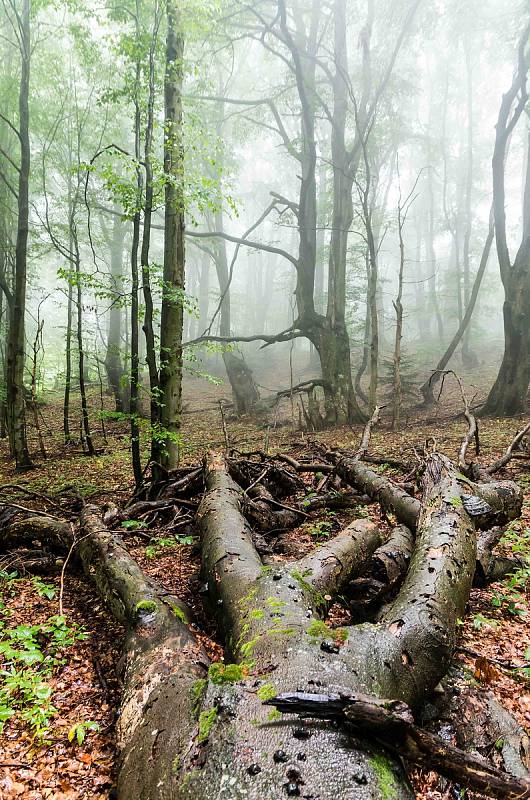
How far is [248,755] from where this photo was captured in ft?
4.26

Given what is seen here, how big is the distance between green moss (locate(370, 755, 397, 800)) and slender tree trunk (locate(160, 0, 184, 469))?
4.72m

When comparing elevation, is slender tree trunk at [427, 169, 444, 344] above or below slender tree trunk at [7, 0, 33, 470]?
above

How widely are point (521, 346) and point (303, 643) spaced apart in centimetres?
1126

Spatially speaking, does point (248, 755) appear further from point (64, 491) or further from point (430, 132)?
point (430, 132)

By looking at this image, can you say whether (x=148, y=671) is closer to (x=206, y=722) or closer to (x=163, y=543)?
(x=206, y=722)

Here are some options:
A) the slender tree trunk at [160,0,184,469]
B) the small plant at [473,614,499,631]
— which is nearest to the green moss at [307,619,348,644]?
the small plant at [473,614,499,631]

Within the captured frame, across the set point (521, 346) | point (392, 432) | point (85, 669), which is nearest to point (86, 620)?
point (85, 669)

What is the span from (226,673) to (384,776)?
0.68 metres

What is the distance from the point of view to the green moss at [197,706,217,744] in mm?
1425

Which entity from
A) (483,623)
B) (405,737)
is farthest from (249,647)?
(483,623)

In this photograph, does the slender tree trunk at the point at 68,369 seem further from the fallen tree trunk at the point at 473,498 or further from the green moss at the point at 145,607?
the green moss at the point at 145,607

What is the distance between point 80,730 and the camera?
6.26 feet

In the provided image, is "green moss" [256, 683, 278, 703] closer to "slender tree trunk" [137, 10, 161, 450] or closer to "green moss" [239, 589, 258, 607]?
"green moss" [239, 589, 258, 607]

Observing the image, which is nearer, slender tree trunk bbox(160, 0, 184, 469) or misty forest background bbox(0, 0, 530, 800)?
misty forest background bbox(0, 0, 530, 800)
